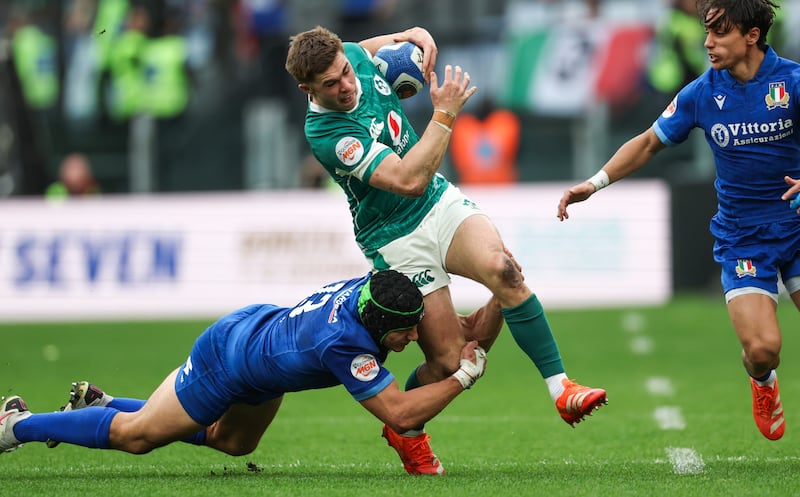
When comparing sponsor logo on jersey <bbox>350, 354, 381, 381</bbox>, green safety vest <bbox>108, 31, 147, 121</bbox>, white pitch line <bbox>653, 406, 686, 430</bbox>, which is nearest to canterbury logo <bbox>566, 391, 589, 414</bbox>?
sponsor logo on jersey <bbox>350, 354, 381, 381</bbox>

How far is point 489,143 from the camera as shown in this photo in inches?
709

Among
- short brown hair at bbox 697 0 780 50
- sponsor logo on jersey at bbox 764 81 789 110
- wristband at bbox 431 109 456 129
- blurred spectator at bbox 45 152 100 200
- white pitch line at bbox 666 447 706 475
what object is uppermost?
short brown hair at bbox 697 0 780 50

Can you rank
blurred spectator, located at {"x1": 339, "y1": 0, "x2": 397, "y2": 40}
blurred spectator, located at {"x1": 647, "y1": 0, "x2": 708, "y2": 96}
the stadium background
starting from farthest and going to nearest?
1. blurred spectator, located at {"x1": 339, "y1": 0, "x2": 397, "y2": 40}
2. the stadium background
3. blurred spectator, located at {"x1": 647, "y1": 0, "x2": 708, "y2": 96}

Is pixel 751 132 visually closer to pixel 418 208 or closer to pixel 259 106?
pixel 418 208

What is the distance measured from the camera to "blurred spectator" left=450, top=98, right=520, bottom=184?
17.9 metres

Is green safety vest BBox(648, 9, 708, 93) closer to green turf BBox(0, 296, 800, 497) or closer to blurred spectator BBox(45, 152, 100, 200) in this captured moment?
green turf BBox(0, 296, 800, 497)

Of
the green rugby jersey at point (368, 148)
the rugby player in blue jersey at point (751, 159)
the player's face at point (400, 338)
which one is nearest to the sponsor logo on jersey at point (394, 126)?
the green rugby jersey at point (368, 148)

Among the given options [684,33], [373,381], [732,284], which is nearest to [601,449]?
[732,284]

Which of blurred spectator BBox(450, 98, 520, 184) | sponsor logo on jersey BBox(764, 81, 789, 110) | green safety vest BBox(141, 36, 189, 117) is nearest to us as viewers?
sponsor logo on jersey BBox(764, 81, 789, 110)

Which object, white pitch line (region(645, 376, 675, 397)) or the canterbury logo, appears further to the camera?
white pitch line (region(645, 376, 675, 397))

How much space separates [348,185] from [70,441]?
77.2 inches

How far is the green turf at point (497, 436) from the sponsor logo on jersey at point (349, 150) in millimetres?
1593

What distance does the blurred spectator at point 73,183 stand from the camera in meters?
17.8

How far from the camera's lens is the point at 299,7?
1955 centimetres
